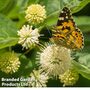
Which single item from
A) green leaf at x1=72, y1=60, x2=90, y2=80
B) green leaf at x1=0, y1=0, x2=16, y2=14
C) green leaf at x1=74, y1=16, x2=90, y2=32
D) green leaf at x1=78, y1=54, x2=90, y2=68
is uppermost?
green leaf at x1=0, y1=0, x2=16, y2=14

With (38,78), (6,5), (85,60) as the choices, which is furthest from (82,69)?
(6,5)

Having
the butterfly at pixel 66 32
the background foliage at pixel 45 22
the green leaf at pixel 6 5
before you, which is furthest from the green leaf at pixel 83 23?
the green leaf at pixel 6 5

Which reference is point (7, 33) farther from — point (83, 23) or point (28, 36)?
point (83, 23)

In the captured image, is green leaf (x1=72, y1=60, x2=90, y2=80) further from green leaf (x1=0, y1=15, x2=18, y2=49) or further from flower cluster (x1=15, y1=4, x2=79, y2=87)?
green leaf (x1=0, y1=15, x2=18, y2=49)

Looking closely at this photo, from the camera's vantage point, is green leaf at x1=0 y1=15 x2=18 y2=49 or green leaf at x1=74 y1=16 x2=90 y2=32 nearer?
green leaf at x1=0 y1=15 x2=18 y2=49

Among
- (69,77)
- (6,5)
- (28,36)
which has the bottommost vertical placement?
(69,77)

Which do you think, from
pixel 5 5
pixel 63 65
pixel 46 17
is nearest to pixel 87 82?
pixel 63 65

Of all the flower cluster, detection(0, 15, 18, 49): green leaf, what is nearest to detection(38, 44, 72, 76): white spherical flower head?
the flower cluster
